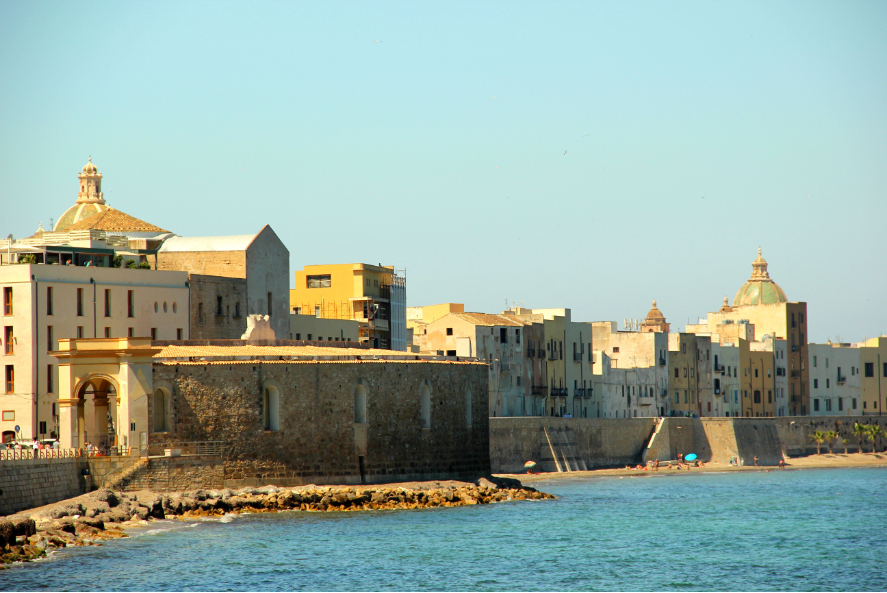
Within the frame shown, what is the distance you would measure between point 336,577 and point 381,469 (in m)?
15.1

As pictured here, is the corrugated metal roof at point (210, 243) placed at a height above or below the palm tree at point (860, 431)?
above

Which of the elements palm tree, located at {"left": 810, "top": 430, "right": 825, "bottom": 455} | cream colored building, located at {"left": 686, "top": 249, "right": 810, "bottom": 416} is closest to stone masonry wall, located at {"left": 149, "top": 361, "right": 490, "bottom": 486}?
palm tree, located at {"left": 810, "top": 430, "right": 825, "bottom": 455}

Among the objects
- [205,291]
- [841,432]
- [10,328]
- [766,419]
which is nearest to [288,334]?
[205,291]

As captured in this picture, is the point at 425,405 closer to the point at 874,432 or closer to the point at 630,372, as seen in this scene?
the point at 630,372

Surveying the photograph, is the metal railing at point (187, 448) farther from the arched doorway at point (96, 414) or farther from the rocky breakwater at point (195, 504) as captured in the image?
the rocky breakwater at point (195, 504)

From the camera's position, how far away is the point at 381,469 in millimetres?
49625

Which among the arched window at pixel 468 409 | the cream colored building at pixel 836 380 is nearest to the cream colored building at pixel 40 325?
the arched window at pixel 468 409

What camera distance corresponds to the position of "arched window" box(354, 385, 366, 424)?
162 feet

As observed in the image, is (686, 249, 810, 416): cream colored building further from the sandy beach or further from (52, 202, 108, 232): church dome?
(52, 202, 108, 232): church dome

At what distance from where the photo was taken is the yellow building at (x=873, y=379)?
119438 millimetres

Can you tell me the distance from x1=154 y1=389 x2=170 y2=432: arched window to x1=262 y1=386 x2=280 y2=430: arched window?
3.49 metres

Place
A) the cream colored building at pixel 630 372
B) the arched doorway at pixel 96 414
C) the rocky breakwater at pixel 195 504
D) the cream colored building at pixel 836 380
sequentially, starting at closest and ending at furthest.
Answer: the rocky breakwater at pixel 195 504 < the arched doorway at pixel 96 414 < the cream colored building at pixel 630 372 < the cream colored building at pixel 836 380

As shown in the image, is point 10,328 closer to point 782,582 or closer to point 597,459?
point 782,582

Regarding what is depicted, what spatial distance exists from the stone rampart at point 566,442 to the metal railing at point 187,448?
94.1ft
